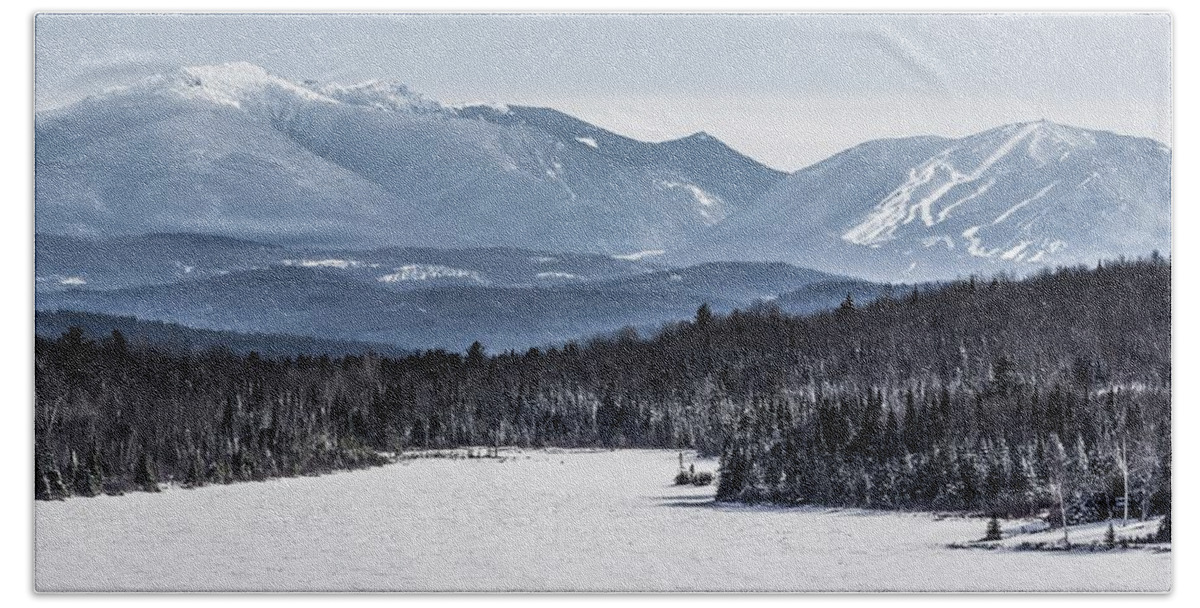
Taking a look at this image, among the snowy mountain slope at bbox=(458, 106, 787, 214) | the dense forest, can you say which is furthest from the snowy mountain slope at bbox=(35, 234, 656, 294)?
the snowy mountain slope at bbox=(458, 106, 787, 214)

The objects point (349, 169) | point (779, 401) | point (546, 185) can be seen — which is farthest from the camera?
point (779, 401)

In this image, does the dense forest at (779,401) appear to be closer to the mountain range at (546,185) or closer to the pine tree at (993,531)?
the pine tree at (993,531)

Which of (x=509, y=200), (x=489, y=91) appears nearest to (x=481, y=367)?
(x=509, y=200)

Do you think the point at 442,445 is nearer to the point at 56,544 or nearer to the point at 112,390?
the point at 112,390

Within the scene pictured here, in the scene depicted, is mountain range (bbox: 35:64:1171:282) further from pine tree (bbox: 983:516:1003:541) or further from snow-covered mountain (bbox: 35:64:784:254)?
pine tree (bbox: 983:516:1003:541)

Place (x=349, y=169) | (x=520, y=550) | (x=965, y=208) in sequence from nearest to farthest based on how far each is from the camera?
(x=520, y=550), (x=349, y=169), (x=965, y=208)

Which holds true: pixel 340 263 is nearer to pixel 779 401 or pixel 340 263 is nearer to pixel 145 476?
pixel 145 476

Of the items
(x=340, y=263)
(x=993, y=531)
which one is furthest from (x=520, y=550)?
(x=993, y=531)
